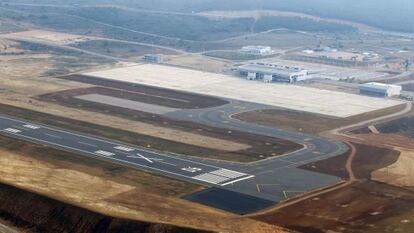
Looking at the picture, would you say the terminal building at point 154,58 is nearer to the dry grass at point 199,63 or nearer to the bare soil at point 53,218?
the dry grass at point 199,63

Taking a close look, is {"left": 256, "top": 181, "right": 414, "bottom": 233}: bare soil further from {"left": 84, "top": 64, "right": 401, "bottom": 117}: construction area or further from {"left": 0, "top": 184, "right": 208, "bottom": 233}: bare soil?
{"left": 84, "top": 64, "right": 401, "bottom": 117}: construction area

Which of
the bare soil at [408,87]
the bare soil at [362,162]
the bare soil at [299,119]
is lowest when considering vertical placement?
the bare soil at [362,162]

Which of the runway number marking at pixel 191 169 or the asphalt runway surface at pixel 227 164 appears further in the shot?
the runway number marking at pixel 191 169

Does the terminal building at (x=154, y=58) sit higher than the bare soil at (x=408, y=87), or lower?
higher

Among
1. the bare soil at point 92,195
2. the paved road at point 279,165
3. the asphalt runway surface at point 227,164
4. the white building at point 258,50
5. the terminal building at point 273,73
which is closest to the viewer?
the bare soil at point 92,195

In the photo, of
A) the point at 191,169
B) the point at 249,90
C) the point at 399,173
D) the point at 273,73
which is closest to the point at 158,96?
the point at 249,90

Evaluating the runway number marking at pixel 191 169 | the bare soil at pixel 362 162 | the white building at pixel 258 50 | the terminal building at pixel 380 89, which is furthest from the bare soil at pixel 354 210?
the white building at pixel 258 50

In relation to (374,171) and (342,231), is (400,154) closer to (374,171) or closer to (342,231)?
(374,171)
